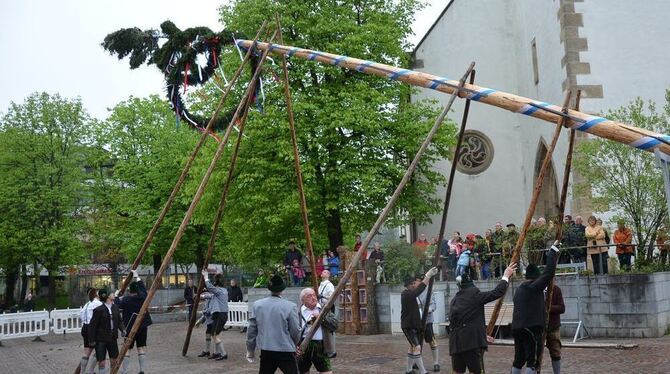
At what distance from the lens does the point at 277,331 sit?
8922 millimetres

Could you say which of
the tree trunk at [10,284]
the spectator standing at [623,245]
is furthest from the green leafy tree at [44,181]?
→ the spectator standing at [623,245]

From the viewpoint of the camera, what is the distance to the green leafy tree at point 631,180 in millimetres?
17750

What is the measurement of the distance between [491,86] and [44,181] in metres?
25.5

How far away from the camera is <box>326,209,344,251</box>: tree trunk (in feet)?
89.1

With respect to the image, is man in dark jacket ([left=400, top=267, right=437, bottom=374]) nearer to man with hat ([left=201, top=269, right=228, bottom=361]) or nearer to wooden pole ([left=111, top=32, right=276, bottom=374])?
wooden pole ([left=111, top=32, right=276, bottom=374])

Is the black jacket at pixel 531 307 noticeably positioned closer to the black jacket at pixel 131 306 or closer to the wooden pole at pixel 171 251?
the wooden pole at pixel 171 251

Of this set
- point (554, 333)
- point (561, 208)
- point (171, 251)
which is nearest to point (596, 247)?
point (554, 333)

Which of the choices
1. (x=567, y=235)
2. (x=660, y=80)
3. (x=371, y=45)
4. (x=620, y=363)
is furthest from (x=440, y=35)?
(x=620, y=363)

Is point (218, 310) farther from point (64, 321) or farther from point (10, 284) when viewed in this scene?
point (10, 284)

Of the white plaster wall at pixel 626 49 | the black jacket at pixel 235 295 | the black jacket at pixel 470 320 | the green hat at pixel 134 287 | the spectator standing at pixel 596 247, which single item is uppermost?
the white plaster wall at pixel 626 49

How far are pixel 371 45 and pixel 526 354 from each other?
18787 mm

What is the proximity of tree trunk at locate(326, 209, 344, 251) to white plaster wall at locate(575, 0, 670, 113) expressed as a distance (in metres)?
9.70

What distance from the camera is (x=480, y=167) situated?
29953 millimetres

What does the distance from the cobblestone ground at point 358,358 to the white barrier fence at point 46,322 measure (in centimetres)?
275
